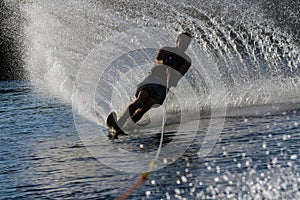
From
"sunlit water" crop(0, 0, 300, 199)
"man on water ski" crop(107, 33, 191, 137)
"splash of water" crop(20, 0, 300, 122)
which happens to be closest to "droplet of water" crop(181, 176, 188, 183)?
"sunlit water" crop(0, 0, 300, 199)

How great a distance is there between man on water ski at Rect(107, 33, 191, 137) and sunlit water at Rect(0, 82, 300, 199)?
1.92 feet

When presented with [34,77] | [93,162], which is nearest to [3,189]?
[93,162]

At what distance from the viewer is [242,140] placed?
9484mm

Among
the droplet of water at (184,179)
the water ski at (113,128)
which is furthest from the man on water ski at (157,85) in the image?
the droplet of water at (184,179)

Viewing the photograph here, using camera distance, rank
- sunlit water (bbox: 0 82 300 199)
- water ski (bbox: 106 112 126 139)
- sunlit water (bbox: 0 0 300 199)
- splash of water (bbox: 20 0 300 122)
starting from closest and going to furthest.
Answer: sunlit water (bbox: 0 82 300 199) → sunlit water (bbox: 0 0 300 199) → water ski (bbox: 106 112 126 139) → splash of water (bbox: 20 0 300 122)

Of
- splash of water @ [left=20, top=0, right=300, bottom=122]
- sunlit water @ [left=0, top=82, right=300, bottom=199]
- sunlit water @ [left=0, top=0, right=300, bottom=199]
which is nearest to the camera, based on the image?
sunlit water @ [left=0, top=82, right=300, bottom=199]

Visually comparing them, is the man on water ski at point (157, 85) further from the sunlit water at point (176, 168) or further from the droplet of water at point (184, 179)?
the droplet of water at point (184, 179)

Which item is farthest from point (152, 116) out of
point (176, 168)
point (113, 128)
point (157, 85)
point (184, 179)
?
point (184, 179)

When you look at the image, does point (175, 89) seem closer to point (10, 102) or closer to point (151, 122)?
point (151, 122)

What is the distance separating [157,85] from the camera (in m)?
10.8

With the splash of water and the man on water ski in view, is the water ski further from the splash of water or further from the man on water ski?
the splash of water

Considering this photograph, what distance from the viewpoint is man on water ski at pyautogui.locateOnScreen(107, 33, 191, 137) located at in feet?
35.4

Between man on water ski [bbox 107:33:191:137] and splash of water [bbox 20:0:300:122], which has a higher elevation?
splash of water [bbox 20:0:300:122]

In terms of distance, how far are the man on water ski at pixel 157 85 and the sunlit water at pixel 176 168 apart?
0.59 meters
